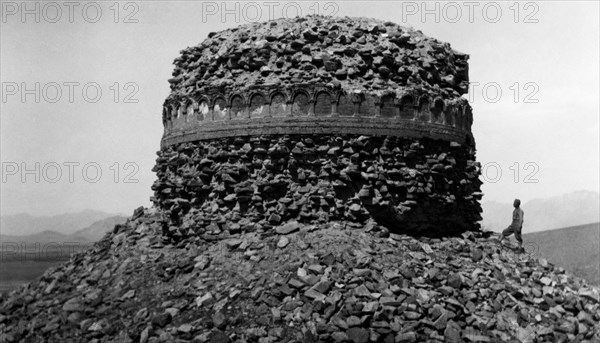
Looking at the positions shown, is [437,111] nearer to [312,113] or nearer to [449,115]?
[449,115]

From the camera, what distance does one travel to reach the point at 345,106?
41.0 feet

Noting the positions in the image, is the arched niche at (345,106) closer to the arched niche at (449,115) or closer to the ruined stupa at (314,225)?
the ruined stupa at (314,225)

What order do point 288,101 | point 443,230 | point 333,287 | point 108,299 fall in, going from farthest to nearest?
point 443,230, point 288,101, point 108,299, point 333,287

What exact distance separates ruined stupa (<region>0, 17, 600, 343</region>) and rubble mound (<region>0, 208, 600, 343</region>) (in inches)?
1.3

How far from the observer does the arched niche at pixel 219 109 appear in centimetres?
1299

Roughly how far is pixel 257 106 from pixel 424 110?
348cm

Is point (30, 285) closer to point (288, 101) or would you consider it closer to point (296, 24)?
point (288, 101)

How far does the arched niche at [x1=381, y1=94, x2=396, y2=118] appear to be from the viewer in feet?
41.6

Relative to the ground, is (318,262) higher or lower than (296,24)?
lower

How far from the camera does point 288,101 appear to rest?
40.8 feet

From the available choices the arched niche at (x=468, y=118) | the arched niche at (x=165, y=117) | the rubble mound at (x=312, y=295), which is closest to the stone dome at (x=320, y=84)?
the arched niche at (x=468, y=118)

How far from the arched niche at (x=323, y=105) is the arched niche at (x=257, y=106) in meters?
1.03

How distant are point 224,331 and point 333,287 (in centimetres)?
188

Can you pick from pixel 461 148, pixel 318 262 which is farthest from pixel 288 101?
pixel 461 148
